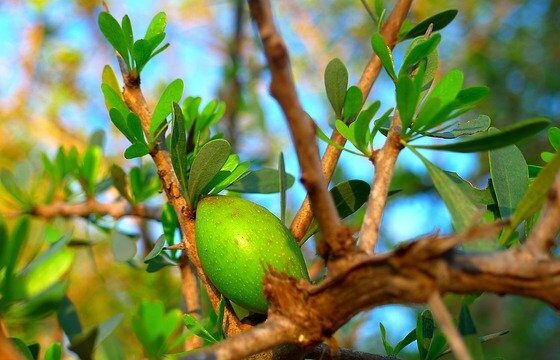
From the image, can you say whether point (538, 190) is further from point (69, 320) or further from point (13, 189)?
point (13, 189)

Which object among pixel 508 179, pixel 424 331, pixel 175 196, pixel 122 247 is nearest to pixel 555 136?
pixel 508 179

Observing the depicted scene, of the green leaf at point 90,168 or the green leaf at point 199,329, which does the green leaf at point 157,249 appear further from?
the green leaf at point 90,168

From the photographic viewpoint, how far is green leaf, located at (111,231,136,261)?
572mm

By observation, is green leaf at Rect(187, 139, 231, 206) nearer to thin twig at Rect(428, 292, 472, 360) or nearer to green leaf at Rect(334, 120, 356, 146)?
green leaf at Rect(334, 120, 356, 146)

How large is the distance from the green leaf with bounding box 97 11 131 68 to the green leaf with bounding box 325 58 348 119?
0.15 meters

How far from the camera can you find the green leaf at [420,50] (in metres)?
0.42

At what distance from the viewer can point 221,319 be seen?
1.36 ft

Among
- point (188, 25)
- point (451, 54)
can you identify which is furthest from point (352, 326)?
point (188, 25)

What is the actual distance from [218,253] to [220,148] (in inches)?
2.6

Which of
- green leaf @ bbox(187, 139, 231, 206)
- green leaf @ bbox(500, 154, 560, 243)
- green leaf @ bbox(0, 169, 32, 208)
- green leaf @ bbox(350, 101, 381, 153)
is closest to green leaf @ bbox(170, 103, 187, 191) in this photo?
green leaf @ bbox(187, 139, 231, 206)

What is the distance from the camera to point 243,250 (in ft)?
1.34

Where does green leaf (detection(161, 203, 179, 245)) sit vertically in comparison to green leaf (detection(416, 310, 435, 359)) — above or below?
above

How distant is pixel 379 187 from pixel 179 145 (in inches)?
5.7

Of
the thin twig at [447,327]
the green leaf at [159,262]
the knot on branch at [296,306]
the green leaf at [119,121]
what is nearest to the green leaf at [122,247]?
the green leaf at [159,262]
